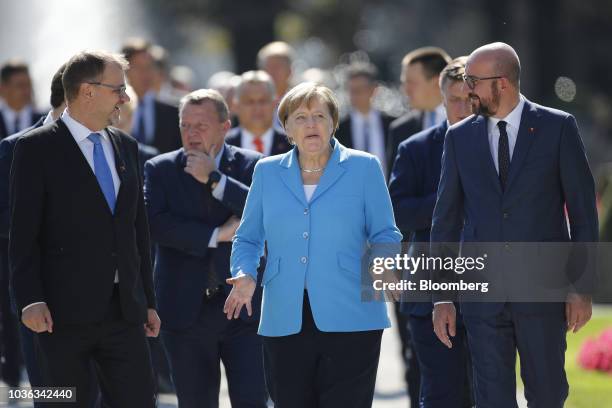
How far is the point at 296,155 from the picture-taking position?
6430mm

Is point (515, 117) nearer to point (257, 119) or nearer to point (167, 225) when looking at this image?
point (167, 225)

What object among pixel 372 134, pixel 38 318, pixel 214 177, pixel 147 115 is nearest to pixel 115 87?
pixel 214 177

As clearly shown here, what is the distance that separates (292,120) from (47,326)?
1457mm

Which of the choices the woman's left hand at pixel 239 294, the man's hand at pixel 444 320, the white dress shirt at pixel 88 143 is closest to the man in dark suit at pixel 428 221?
the man's hand at pixel 444 320

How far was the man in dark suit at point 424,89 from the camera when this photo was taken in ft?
30.0

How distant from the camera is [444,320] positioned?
22.0ft

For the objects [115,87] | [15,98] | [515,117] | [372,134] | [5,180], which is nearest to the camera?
[515,117]

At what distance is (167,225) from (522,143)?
2117mm

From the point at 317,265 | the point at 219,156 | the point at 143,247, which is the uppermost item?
the point at 219,156

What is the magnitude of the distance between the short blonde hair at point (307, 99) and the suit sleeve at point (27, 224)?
1144 millimetres

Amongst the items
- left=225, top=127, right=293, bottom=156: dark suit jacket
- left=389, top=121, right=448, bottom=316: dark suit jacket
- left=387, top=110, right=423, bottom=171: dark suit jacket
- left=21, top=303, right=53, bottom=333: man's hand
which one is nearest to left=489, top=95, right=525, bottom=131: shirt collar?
left=389, top=121, right=448, bottom=316: dark suit jacket

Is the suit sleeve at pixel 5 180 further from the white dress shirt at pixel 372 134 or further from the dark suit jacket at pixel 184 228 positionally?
the white dress shirt at pixel 372 134

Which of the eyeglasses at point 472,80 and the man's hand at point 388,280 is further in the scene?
the eyeglasses at point 472,80

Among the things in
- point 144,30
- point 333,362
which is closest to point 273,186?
point 333,362
